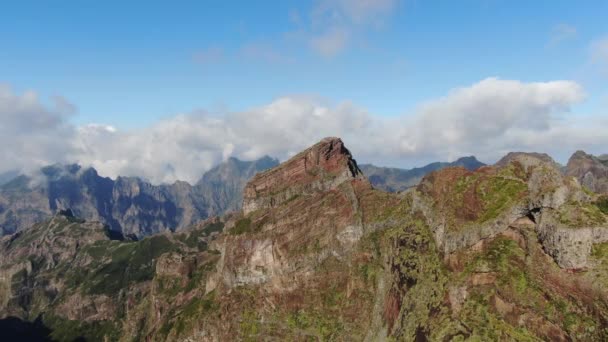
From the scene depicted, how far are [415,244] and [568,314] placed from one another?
70876mm

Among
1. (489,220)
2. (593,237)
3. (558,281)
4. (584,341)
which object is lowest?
(584,341)

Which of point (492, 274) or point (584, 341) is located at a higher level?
point (492, 274)

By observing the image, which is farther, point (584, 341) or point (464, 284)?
point (464, 284)

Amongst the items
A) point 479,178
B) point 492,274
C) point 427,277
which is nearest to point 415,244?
point 427,277

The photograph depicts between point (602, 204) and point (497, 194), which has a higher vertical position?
point (497, 194)

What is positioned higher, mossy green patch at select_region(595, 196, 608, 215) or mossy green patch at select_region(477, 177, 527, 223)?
mossy green patch at select_region(477, 177, 527, 223)

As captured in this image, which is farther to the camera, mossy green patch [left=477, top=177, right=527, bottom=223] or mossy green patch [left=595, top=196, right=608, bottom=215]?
mossy green patch [left=477, top=177, right=527, bottom=223]

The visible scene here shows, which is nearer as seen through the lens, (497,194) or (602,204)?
(602,204)

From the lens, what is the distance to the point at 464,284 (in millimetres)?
138000

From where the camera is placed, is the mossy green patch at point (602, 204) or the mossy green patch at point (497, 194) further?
the mossy green patch at point (497, 194)

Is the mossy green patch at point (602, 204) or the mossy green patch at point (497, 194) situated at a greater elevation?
the mossy green patch at point (497, 194)

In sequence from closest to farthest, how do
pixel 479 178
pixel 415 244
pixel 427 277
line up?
1. pixel 427 277
2. pixel 479 178
3. pixel 415 244

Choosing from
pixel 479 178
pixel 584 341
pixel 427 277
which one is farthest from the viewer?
pixel 479 178

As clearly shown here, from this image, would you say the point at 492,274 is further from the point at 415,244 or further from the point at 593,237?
the point at 415,244
